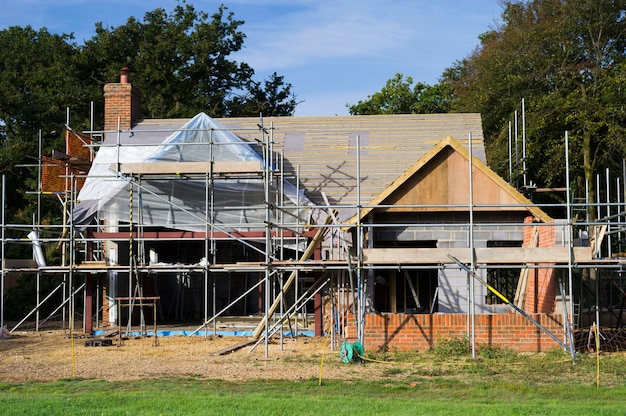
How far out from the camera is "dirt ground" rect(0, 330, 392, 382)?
16094mm

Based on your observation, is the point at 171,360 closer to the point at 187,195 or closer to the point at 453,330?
the point at 453,330

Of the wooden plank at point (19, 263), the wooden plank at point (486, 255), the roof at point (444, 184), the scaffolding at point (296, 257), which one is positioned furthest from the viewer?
the wooden plank at point (19, 263)

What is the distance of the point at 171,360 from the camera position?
18.5m

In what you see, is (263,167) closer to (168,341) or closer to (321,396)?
(168,341)

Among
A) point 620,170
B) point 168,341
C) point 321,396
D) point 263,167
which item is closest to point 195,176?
point 263,167

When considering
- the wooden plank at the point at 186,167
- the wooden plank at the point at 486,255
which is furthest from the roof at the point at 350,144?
the wooden plank at the point at 486,255

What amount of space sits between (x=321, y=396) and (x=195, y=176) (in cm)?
1085

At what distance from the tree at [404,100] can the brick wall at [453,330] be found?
103 feet

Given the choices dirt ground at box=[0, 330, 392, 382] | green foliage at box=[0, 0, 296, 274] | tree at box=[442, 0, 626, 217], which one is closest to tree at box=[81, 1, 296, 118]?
green foliage at box=[0, 0, 296, 274]

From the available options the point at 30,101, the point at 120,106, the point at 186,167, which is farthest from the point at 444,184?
the point at 30,101

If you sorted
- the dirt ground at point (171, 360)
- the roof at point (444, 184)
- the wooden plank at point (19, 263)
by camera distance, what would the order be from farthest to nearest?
the wooden plank at point (19, 263), the roof at point (444, 184), the dirt ground at point (171, 360)

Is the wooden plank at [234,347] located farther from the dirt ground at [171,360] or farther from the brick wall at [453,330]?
the brick wall at [453,330]

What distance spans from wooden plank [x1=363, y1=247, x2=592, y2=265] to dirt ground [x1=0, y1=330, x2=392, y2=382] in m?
2.13

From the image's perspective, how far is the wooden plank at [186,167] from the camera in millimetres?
22094
